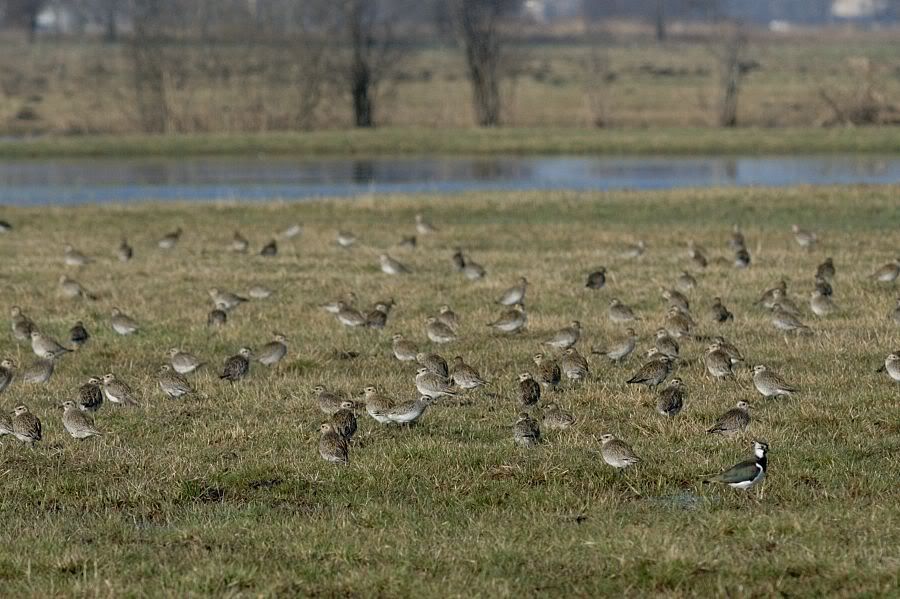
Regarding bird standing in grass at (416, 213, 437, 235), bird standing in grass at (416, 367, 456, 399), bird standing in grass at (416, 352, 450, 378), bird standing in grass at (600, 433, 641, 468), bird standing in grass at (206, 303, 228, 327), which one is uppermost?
bird standing in grass at (600, 433, 641, 468)

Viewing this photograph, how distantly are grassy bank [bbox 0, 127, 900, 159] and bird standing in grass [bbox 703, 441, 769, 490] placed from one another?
46.5 meters

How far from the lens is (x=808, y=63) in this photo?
109 m

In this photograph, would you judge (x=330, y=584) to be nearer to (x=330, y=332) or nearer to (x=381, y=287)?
(x=330, y=332)

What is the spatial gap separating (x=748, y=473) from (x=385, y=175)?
40.3m

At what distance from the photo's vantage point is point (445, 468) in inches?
454

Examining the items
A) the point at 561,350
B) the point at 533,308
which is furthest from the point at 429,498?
the point at 533,308

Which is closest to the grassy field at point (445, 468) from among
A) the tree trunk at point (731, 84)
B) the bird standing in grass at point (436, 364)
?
the bird standing in grass at point (436, 364)

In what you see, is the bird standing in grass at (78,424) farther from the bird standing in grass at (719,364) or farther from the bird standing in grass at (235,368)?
the bird standing in grass at (719,364)

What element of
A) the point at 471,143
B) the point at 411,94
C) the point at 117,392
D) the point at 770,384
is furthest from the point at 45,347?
the point at 411,94

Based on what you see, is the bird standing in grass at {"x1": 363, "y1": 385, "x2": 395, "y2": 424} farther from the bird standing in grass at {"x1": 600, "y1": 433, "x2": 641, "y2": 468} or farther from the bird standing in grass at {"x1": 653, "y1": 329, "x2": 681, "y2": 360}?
the bird standing in grass at {"x1": 653, "y1": 329, "x2": 681, "y2": 360}

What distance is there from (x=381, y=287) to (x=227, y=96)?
51.6m

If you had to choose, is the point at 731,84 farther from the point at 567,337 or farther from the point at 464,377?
the point at 464,377

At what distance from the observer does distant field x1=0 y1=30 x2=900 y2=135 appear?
67.0m

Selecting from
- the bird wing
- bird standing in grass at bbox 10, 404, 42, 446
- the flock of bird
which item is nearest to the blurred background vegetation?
the flock of bird
